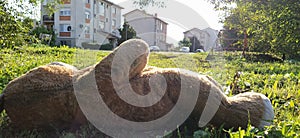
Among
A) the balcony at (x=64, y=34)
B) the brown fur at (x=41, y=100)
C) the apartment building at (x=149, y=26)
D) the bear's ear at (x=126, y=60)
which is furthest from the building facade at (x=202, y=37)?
the balcony at (x=64, y=34)

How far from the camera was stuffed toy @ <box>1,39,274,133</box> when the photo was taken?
5.08 feet

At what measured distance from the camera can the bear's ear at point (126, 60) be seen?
1.53m

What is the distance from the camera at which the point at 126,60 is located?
5.10 ft

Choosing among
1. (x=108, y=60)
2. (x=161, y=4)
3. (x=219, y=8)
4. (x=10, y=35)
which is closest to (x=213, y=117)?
(x=108, y=60)

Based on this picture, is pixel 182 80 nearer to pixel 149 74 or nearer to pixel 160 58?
pixel 149 74

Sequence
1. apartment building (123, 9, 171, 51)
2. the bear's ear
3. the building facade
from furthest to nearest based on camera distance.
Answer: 1. the building facade
2. apartment building (123, 9, 171, 51)
3. the bear's ear

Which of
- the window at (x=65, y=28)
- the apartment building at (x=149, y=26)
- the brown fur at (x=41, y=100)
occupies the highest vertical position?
the window at (x=65, y=28)

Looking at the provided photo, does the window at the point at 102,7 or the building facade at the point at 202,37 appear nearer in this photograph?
the building facade at the point at 202,37

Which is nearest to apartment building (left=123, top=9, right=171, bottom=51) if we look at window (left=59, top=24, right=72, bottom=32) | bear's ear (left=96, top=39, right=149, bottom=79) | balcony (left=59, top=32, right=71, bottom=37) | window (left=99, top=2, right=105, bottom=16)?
bear's ear (left=96, top=39, right=149, bottom=79)

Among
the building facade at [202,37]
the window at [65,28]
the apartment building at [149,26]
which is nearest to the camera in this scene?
the apartment building at [149,26]

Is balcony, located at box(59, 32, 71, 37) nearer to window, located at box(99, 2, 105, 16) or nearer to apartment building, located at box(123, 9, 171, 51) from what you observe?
window, located at box(99, 2, 105, 16)

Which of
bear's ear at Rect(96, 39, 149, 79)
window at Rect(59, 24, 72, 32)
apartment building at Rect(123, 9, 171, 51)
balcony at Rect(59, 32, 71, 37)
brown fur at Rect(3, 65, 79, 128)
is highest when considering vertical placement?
window at Rect(59, 24, 72, 32)

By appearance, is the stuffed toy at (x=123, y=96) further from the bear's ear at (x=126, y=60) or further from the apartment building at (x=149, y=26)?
the apartment building at (x=149, y=26)

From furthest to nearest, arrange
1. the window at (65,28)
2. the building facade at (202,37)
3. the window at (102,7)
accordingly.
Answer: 1. the window at (65,28)
2. the window at (102,7)
3. the building facade at (202,37)
